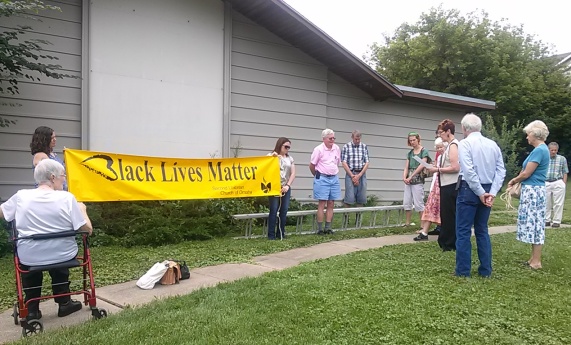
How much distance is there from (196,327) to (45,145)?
304cm

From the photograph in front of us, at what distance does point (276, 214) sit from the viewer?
25.2 feet

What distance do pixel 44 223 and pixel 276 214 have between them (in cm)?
418

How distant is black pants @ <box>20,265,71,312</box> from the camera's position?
4027mm

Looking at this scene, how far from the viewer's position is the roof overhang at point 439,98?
492 inches

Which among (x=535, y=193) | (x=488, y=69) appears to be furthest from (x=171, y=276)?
(x=488, y=69)

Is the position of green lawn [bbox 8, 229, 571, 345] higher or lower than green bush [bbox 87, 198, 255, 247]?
lower

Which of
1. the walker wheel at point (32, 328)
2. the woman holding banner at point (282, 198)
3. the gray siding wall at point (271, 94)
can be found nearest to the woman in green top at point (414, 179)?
the woman holding banner at point (282, 198)

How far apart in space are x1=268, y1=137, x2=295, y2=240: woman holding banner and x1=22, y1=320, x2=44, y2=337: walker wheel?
14.0ft

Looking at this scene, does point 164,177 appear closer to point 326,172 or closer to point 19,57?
point 326,172

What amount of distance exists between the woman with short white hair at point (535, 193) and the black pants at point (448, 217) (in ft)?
2.72

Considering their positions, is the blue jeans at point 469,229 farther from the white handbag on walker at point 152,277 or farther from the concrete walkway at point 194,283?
the white handbag on walker at point 152,277

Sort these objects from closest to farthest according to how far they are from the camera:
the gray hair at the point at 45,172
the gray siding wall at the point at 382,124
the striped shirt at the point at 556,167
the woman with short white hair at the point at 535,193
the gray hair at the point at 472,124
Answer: the gray hair at the point at 45,172, the gray hair at the point at 472,124, the woman with short white hair at the point at 535,193, the striped shirt at the point at 556,167, the gray siding wall at the point at 382,124

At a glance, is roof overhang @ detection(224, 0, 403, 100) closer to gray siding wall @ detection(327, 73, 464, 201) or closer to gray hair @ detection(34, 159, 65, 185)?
gray siding wall @ detection(327, 73, 464, 201)

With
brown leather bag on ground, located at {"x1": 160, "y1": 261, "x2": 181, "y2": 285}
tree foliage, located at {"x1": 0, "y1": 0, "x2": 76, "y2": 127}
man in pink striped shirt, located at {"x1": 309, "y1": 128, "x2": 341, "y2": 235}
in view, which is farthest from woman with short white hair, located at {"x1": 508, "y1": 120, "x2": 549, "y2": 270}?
tree foliage, located at {"x1": 0, "y1": 0, "x2": 76, "y2": 127}
